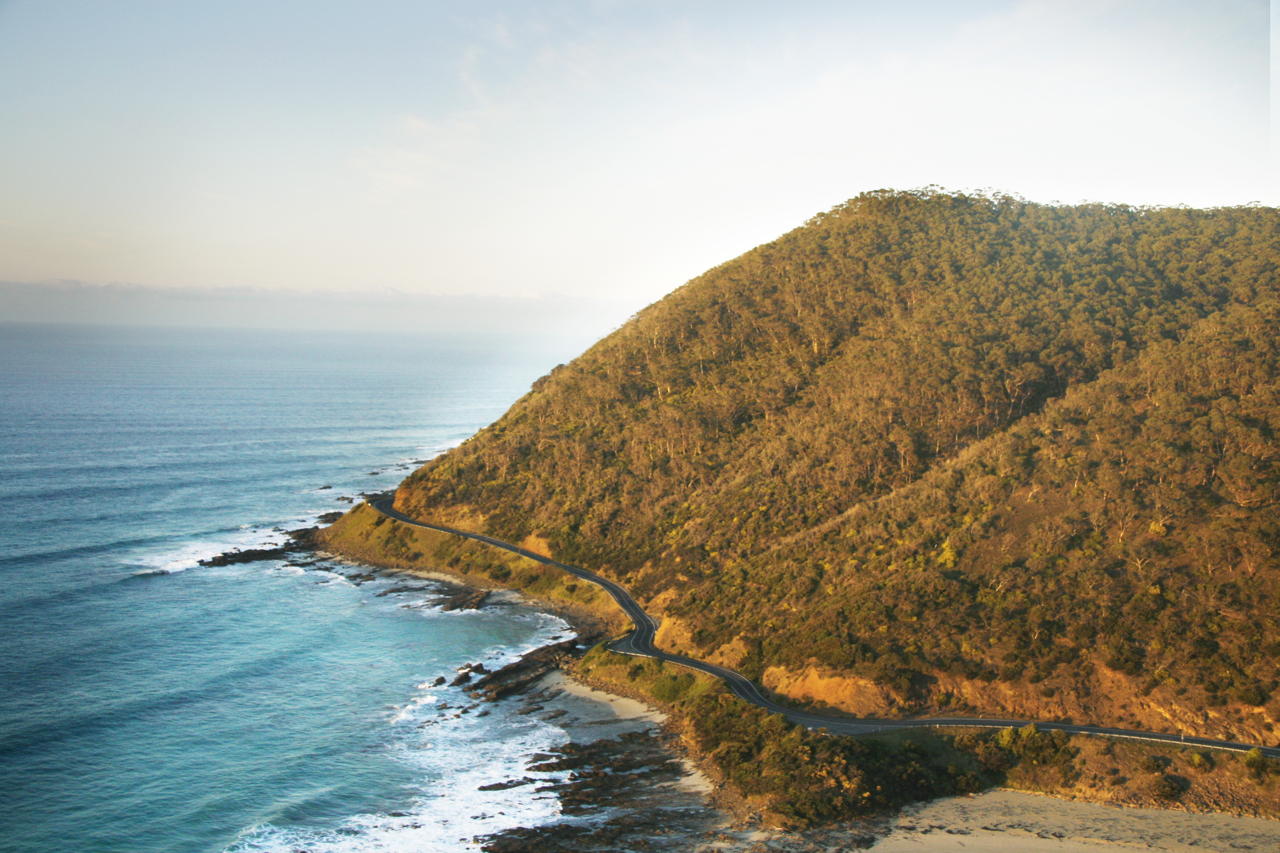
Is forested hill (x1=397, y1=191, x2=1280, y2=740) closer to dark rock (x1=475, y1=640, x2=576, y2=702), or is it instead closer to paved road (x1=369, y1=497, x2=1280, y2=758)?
paved road (x1=369, y1=497, x2=1280, y2=758)

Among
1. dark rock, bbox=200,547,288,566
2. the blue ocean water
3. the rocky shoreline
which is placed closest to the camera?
the rocky shoreline

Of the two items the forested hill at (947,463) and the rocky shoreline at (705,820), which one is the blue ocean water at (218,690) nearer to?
the rocky shoreline at (705,820)

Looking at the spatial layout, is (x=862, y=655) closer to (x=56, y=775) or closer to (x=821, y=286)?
(x=56, y=775)

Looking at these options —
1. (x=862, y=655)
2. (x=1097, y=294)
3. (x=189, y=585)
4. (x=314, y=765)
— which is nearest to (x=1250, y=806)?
(x=862, y=655)

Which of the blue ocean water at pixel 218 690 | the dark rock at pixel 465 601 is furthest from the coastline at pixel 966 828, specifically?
the dark rock at pixel 465 601

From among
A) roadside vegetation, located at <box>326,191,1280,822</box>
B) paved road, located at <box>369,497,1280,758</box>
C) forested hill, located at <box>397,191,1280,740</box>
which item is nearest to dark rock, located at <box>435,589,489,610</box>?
roadside vegetation, located at <box>326,191,1280,822</box>

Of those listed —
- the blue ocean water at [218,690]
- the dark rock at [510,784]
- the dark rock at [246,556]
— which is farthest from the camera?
the dark rock at [246,556]

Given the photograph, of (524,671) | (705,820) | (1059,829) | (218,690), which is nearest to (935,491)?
(1059,829)

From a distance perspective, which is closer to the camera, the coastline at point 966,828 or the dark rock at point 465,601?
the coastline at point 966,828

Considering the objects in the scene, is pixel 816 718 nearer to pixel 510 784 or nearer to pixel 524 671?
pixel 510 784
